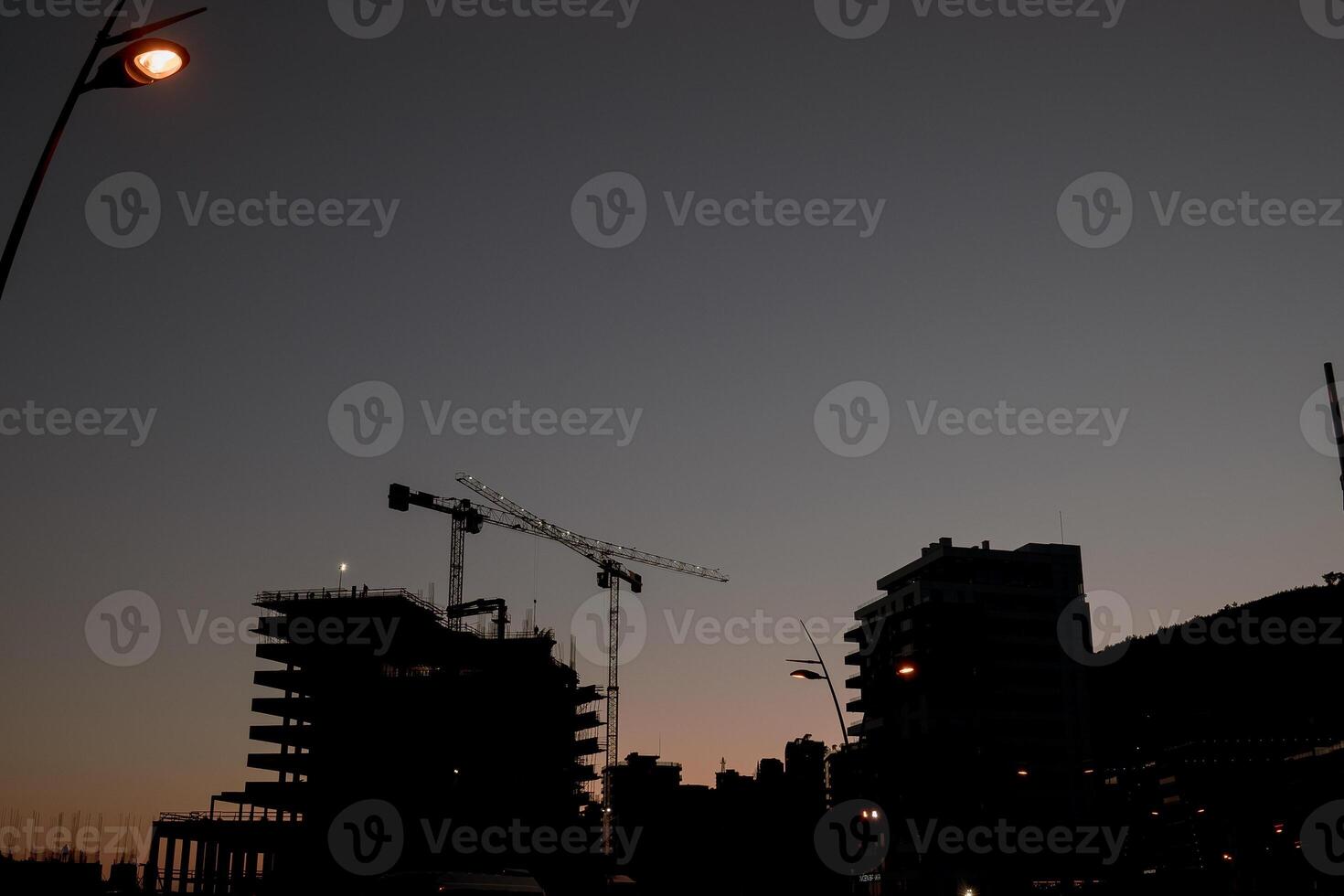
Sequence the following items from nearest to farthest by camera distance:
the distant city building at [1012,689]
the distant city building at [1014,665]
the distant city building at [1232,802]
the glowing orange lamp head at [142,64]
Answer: the glowing orange lamp head at [142,64] → the distant city building at [1232,802] → the distant city building at [1012,689] → the distant city building at [1014,665]

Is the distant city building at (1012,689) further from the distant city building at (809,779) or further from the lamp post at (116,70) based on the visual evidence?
the lamp post at (116,70)

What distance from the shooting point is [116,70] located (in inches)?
436

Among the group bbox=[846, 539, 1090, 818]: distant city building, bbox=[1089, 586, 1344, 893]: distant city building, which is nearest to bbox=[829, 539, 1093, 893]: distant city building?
bbox=[846, 539, 1090, 818]: distant city building

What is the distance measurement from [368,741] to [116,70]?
118372mm

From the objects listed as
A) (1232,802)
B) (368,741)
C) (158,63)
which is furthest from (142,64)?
(368,741)

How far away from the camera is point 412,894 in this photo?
48.9ft

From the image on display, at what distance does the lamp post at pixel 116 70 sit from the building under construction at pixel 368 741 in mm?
102393

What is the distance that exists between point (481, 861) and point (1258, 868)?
341 ft

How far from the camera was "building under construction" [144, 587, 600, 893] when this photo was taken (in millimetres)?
113500

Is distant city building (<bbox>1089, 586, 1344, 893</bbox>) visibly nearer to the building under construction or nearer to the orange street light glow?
the orange street light glow

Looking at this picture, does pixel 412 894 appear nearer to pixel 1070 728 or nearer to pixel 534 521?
pixel 1070 728

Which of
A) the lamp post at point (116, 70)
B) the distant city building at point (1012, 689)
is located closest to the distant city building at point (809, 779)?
the distant city building at point (1012, 689)

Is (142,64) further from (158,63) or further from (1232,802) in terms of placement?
(1232,802)

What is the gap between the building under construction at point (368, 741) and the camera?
11350cm
